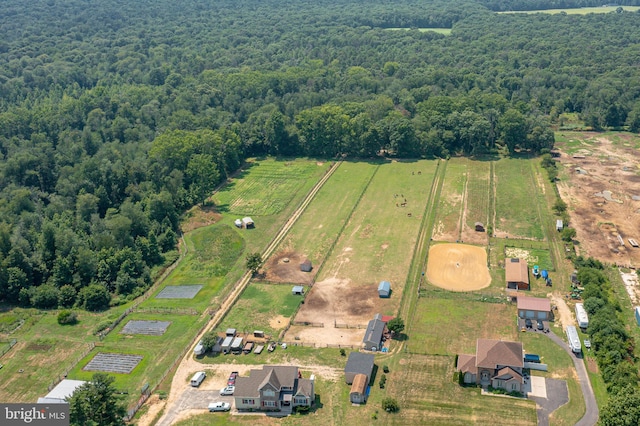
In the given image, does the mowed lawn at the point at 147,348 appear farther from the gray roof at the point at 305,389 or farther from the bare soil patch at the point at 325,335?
the gray roof at the point at 305,389

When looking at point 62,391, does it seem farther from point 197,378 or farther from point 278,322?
point 278,322

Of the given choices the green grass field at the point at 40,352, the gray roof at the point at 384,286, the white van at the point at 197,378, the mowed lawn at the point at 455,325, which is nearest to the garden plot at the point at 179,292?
the green grass field at the point at 40,352

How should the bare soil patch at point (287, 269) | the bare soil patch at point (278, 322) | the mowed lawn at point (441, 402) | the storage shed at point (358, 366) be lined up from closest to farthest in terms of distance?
the mowed lawn at point (441, 402) < the storage shed at point (358, 366) < the bare soil patch at point (278, 322) < the bare soil patch at point (287, 269)

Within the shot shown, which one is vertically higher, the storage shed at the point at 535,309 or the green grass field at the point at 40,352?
the storage shed at the point at 535,309

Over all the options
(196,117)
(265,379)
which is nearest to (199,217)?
(196,117)

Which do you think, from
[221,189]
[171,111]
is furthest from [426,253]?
[171,111]

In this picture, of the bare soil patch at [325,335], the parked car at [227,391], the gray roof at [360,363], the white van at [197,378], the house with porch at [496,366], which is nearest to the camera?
the house with porch at [496,366]

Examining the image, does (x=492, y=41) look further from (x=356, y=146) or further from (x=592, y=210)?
(x=592, y=210)

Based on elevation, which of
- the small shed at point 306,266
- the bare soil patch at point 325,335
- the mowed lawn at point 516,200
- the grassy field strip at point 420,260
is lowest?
the bare soil patch at point 325,335
